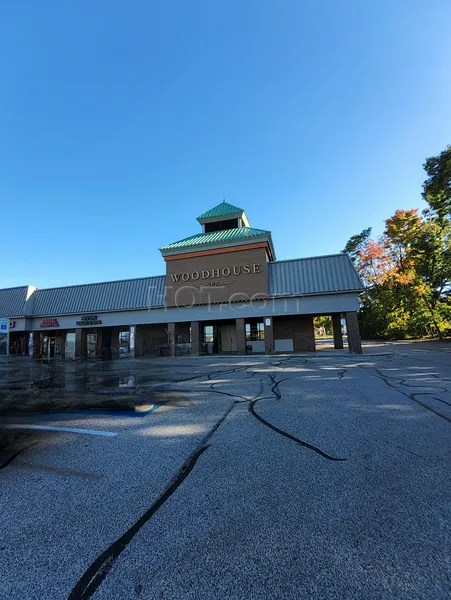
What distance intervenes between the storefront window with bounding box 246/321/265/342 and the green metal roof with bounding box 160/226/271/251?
7.89m

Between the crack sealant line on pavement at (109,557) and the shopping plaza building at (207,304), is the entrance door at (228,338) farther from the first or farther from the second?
the crack sealant line on pavement at (109,557)

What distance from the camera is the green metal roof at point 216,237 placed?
24520 millimetres

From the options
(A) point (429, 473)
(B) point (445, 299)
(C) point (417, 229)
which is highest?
(C) point (417, 229)

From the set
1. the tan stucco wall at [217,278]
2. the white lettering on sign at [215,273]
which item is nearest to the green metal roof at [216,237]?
the tan stucco wall at [217,278]

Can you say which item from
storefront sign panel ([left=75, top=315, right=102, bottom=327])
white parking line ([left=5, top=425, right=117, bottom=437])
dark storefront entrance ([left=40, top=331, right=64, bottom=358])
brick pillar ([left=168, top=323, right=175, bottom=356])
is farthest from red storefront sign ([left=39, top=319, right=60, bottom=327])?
white parking line ([left=5, top=425, right=117, bottom=437])

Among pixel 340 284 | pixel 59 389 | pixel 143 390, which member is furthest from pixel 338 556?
pixel 340 284

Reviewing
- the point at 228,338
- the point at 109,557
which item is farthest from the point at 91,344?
the point at 109,557

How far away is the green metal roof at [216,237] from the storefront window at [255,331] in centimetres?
789

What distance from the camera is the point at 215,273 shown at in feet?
82.4

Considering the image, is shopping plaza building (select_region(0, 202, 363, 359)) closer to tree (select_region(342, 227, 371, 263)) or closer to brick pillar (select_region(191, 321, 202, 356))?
brick pillar (select_region(191, 321, 202, 356))

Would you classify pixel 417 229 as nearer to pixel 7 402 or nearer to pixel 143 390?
pixel 143 390

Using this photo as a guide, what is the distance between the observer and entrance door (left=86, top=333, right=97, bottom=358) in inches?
1148

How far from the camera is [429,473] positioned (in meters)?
3.14

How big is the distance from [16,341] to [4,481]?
38796mm
